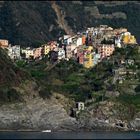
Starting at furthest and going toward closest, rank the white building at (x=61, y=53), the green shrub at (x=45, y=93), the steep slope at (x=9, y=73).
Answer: the white building at (x=61, y=53)
the steep slope at (x=9, y=73)
the green shrub at (x=45, y=93)

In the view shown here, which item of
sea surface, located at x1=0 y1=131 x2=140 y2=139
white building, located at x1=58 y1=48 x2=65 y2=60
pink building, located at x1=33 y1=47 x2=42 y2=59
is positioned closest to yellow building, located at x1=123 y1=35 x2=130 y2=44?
white building, located at x1=58 y1=48 x2=65 y2=60

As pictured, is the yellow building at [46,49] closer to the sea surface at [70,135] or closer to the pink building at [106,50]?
the pink building at [106,50]

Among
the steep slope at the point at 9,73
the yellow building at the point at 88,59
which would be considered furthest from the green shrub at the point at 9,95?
the yellow building at the point at 88,59

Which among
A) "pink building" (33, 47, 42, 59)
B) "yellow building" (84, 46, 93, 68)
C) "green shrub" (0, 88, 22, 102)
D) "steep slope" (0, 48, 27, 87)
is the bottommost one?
"green shrub" (0, 88, 22, 102)

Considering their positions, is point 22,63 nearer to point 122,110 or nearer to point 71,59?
point 71,59

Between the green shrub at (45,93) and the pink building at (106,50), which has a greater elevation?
the pink building at (106,50)

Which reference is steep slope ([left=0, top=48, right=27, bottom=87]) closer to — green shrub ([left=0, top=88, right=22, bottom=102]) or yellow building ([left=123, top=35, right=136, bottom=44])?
green shrub ([left=0, top=88, right=22, bottom=102])

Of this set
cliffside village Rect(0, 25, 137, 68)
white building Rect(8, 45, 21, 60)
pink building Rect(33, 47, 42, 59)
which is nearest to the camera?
cliffside village Rect(0, 25, 137, 68)
